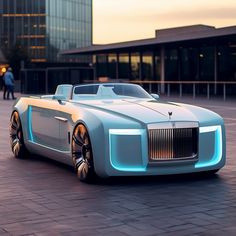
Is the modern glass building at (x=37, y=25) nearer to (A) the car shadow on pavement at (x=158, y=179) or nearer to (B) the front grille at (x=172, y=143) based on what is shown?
(A) the car shadow on pavement at (x=158, y=179)

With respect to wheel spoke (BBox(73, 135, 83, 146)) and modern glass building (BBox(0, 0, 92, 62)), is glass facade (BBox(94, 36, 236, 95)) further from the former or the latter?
modern glass building (BBox(0, 0, 92, 62))

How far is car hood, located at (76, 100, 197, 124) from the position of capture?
316 inches

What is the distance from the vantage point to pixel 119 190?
7590 mm

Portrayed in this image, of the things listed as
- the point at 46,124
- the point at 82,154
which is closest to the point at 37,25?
the point at 46,124

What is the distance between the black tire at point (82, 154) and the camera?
316 inches

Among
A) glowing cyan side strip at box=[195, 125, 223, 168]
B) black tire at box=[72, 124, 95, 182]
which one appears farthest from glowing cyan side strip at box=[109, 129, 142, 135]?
glowing cyan side strip at box=[195, 125, 223, 168]

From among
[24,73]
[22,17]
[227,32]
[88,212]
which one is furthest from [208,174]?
[22,17]

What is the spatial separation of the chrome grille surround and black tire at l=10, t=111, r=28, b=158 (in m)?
3.26

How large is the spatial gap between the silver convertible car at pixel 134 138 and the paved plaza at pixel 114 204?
23 centimetres

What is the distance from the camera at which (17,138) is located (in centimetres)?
1059

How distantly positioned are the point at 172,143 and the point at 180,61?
3395cm

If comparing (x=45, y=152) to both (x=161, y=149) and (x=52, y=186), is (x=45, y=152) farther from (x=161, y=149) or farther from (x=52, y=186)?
(x=161, y=149)

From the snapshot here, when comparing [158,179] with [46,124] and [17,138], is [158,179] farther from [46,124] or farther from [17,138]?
[17,138]

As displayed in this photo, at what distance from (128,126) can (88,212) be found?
5.67ft
